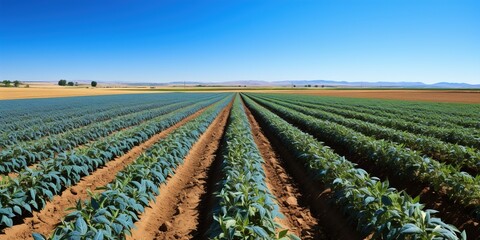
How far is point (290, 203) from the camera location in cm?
627

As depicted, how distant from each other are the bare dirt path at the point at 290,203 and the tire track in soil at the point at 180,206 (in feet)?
6.23

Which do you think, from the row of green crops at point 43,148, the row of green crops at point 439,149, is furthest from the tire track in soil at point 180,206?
the row of green crops at point 439,149

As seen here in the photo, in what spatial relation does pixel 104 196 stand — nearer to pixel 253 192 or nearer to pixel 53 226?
pixel 53 226

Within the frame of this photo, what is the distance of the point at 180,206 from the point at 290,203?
268 centimetres

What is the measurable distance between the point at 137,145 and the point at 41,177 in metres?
6.55

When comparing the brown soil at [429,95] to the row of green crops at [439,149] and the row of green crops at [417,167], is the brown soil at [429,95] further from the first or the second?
the row of green crops at [417,167]

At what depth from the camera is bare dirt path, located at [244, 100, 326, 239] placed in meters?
5.04

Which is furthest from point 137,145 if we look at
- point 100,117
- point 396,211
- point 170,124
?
point 100,117

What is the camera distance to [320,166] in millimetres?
6840

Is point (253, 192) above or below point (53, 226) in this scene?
above

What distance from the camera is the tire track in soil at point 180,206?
495 centimetres

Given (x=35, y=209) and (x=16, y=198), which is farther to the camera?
(x=35, y=209)

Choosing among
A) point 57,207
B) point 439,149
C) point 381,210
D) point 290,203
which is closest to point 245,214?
point 381,210

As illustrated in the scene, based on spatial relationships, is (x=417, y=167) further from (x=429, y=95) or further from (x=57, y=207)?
(x=429, y=95)
